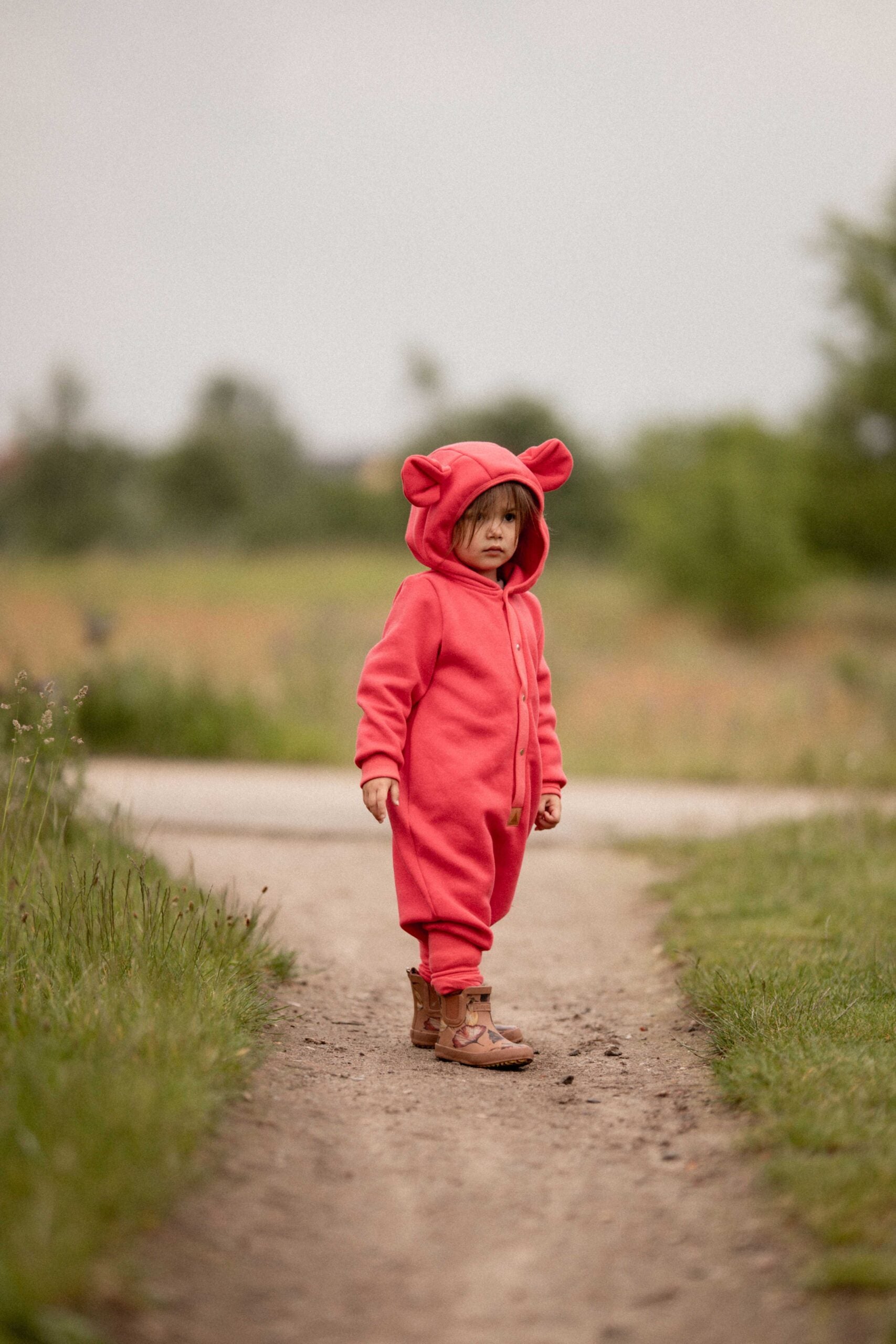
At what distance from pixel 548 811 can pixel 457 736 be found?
44 centimetres

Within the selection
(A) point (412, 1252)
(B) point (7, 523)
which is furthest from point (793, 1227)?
(B) point (7, 523)

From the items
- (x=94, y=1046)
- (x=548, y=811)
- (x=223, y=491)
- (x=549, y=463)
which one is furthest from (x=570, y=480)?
(x=94, y=1046)

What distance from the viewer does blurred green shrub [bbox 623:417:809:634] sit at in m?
23.4

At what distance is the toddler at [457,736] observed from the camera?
10.8 ft

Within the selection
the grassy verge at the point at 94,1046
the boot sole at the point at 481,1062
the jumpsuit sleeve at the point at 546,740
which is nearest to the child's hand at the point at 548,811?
the jumpsuit sleeve at the point at 546,740

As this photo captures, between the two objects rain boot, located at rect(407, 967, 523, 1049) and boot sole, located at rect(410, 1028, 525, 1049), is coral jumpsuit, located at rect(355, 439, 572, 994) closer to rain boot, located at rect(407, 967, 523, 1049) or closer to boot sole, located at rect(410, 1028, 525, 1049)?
rain boot, located at rect(407, 967, 523, 1049)

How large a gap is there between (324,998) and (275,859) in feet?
6.59

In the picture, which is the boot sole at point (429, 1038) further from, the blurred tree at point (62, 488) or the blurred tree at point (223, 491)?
the blurred tree at point (223, 491)

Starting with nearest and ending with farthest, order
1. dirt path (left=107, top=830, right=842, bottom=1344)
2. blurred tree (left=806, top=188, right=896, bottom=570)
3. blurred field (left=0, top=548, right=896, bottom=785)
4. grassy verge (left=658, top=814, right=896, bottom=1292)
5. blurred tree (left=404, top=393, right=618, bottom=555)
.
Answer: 1. dirt path (left=107, top=830, right=842, bottom=1344)
2. grassy verge (left=658, top=814, right=896, bottom=1292)
3. blurred field (left=0, top=548, right=896, bottom=785)
4. blurred tree (left=806, top=188, right=896, bottom=570)
5. blurred tree (left=404, top=393, right=618, bottom=555)

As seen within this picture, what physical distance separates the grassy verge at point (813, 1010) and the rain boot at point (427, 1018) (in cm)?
56

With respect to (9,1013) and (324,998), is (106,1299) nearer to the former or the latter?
(9,1013)

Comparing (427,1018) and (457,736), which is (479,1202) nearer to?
(427,1018)

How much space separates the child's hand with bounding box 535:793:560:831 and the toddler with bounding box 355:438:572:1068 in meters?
0.03

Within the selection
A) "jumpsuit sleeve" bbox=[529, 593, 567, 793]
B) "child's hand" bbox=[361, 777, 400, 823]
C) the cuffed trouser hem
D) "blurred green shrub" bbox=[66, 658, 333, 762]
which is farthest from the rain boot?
"blurred green shrub" bbox=[66, 658, 333, 762]
